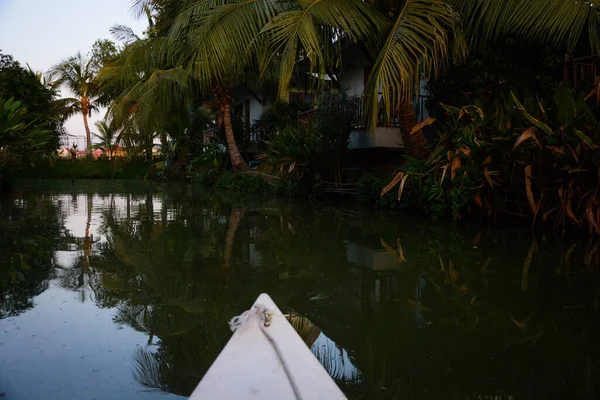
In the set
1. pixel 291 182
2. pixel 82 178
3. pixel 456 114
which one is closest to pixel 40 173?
pixel 82 178

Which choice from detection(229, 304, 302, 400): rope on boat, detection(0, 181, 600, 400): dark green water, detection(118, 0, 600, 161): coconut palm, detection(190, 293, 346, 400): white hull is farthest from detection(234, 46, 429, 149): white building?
detection(190, 293, 346, 400): white hull

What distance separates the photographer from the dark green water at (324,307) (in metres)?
2.59

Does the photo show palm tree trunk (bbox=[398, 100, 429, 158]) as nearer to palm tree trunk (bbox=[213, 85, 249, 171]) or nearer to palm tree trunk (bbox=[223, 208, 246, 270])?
palm tree trunk (bbox=[223, 208, 246, 270])

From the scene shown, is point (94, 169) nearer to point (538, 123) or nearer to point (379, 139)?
point (379, 139)

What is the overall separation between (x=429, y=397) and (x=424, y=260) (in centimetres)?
320

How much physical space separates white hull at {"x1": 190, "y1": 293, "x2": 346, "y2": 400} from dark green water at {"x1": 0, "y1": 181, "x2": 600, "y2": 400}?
2.33 feet

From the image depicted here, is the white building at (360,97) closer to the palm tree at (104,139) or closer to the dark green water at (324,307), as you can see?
the dark green water at (324,307)

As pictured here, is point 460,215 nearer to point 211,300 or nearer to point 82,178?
point 211,300

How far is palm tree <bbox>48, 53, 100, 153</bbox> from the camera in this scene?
1323 inches

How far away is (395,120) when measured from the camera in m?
13.3

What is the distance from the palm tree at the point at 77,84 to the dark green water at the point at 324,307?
95.7 feet

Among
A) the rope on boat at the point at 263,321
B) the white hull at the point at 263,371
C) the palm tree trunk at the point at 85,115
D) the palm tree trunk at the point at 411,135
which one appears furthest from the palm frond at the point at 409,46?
the palm tree trunk at the point at 85,115

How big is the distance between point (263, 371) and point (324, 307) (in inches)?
80.9

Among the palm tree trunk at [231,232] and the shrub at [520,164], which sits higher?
the shrub at [520,164]
